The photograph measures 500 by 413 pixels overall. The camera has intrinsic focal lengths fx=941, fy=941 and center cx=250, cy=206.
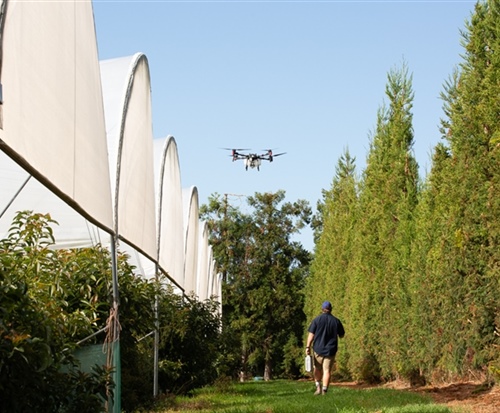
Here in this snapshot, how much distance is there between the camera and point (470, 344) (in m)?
14.7

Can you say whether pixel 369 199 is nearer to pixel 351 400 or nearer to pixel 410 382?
pixel 410 382

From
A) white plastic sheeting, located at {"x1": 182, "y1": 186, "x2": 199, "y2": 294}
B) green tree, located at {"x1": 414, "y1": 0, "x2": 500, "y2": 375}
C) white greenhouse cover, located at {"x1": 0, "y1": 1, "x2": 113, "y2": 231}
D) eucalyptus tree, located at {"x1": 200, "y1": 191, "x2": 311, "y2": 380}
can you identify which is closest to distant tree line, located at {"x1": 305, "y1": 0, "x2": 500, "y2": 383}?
green tree, located at {"x1": 414, "y1": 0, "x2": 500, "y2": 375}

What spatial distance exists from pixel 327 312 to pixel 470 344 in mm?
3060

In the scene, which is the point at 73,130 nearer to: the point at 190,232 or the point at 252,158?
the point at 190,232

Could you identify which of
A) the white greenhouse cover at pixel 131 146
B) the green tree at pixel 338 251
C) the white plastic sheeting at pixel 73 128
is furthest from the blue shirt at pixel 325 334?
the green tree at pixel 338 251

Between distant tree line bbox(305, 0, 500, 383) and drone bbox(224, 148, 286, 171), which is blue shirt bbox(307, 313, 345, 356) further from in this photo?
drone bbox(224, 148, 286, 171)

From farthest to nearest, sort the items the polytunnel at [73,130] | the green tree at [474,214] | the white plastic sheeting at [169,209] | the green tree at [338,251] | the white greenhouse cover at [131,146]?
the green tree at [338,251] → the white plastic sheeting at [169,209] → the green tree at [474,214] → the white greenhouse cover at [131,146] → the polytunnel at [73,130]

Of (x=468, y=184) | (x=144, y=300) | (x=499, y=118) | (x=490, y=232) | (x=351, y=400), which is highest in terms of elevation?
(x=499, y=118)

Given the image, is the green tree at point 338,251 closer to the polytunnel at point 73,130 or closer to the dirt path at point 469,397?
the dirt path at point 469,397

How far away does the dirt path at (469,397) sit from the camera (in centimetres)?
1143

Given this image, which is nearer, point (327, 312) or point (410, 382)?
point (327, 312)

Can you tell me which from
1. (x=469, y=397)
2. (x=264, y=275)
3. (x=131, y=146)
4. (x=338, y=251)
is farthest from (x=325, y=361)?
(x=264, y=275)

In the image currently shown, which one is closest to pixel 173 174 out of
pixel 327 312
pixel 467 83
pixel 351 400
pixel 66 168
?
pixel 327 312

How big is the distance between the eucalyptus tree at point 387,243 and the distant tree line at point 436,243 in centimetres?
3
